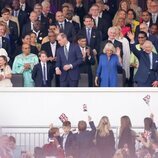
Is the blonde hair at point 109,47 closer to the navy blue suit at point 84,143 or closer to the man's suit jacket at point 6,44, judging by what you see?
the navy blue suit at point 84,143

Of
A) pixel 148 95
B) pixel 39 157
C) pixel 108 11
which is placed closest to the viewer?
pixel 39 157

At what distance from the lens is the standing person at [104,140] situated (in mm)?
24719

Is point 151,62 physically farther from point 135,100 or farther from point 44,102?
point 44,102

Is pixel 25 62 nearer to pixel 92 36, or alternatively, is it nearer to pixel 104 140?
pixel 92 36

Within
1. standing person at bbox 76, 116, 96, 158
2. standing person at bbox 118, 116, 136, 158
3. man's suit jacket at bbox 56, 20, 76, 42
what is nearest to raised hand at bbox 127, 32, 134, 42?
man's suit jacket at bbox 56, 20, 76, 42

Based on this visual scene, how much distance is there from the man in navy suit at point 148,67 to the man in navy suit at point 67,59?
4.40 feet

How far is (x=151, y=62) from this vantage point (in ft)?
85.5

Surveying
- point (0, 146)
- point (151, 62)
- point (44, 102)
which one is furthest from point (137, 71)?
point (0, 146)

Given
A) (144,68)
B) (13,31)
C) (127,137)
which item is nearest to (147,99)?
(144,68)

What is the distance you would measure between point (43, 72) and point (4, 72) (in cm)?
85

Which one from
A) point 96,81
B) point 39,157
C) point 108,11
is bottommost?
point 39,157

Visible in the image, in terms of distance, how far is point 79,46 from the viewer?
26.1 metres

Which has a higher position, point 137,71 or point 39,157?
point 137,71

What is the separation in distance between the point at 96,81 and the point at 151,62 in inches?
50.1
